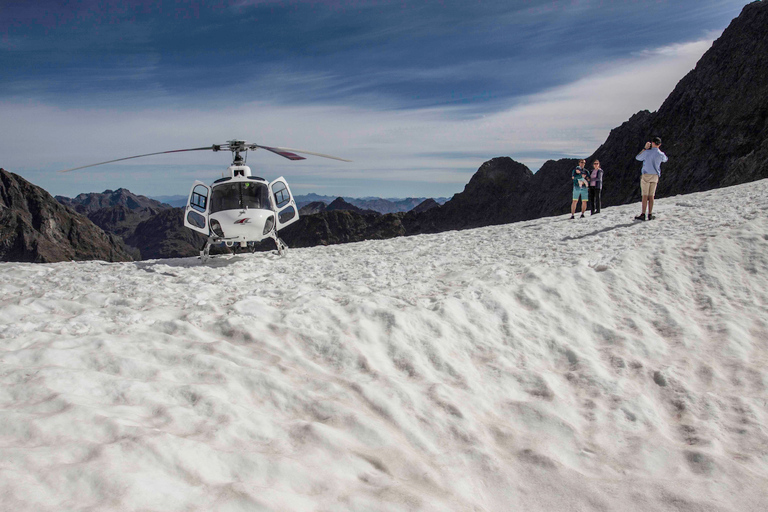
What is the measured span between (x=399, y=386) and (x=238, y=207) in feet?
29.8

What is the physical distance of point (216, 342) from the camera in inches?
262

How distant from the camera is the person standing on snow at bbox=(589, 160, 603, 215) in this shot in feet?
59.4

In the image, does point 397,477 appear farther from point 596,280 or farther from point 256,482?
point 596,280

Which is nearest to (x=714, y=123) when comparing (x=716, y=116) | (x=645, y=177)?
(x=716, y=116)

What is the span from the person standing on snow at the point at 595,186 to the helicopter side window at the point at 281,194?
460 inches

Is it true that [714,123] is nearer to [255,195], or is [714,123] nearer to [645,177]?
[645,177]

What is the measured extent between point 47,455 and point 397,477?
9.84 ft

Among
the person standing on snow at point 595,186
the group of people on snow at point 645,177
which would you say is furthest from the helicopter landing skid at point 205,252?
the person standing on snow at point 595,186

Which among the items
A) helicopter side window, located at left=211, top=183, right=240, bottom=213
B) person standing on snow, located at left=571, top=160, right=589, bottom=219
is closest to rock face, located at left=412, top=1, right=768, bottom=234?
person standing on snow, located at left=571, top=160, right=589, bottom=219

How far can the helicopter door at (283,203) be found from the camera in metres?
13.8

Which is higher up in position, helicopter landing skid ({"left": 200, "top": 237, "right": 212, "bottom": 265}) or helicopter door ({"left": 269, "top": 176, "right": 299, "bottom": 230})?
helicopter door ({"left": 269, "top": 176, "right": 299, "bottom": 230})

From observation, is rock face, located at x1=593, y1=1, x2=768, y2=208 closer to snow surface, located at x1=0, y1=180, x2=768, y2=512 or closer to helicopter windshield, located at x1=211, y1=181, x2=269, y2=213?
snow surface, located at x1=0, y1=180, x2=768, y2=512

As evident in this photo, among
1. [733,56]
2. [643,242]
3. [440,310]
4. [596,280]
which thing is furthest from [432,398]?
[733,56]

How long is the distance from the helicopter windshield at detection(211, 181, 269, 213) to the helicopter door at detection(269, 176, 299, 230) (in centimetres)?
39
